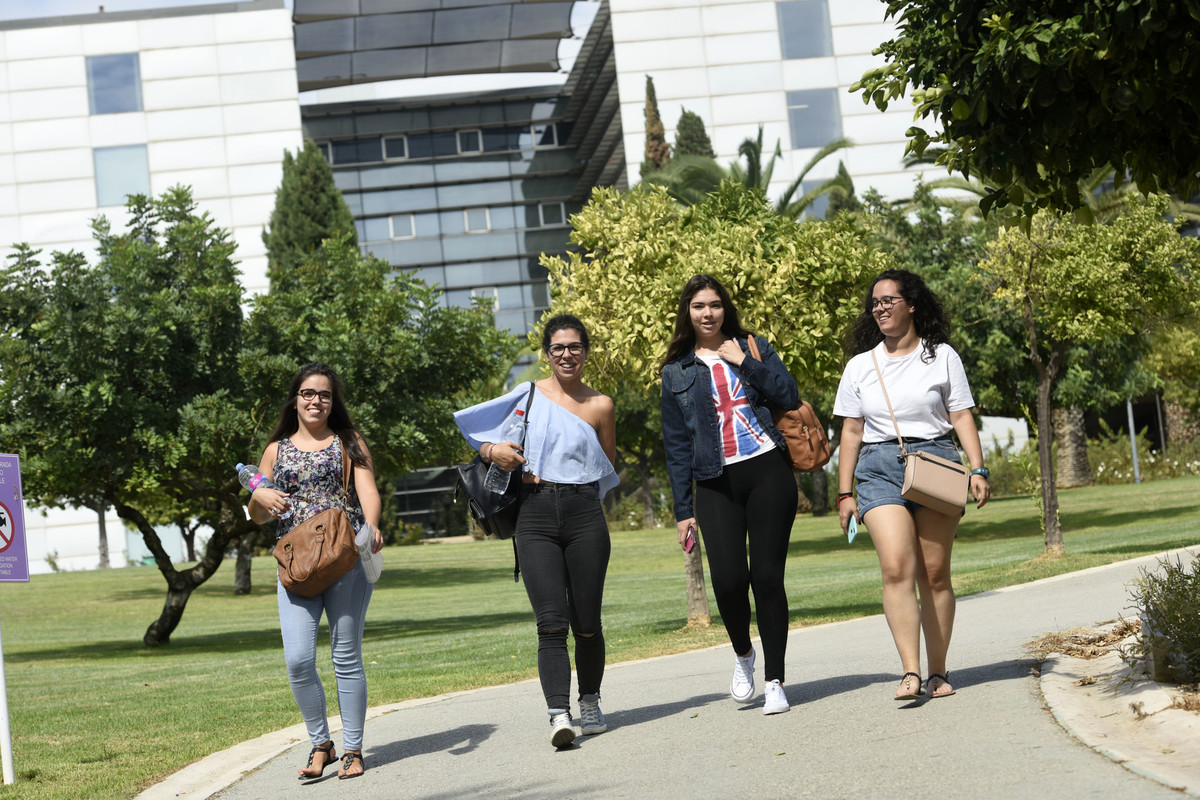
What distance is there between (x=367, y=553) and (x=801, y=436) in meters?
2.14

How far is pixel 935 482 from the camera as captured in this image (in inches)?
227

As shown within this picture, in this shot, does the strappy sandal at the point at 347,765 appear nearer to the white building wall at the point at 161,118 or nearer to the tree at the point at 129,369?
the tree at the point at 129,369

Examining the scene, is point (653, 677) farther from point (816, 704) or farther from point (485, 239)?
point (485, 239)

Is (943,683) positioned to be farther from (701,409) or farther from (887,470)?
(701,409)

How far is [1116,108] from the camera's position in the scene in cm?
485

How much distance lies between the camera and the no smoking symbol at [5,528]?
23.8 ft

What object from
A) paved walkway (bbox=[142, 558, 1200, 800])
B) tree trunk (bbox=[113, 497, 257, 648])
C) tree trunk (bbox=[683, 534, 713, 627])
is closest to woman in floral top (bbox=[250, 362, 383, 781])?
paved walkway (bbox=[142, 558, 1200, 800])

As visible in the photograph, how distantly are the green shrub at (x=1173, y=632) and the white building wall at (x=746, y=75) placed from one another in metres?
44.7

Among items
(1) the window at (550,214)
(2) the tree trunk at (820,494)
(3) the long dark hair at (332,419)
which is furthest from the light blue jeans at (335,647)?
(1) the window at (550,214)

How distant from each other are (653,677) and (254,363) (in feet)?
32.0

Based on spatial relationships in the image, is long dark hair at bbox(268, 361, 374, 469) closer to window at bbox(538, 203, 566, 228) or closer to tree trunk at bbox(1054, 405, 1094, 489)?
tree trunk at bbox(1054, 405, 1094, 489)

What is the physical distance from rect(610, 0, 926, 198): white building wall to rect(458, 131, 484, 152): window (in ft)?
38.1

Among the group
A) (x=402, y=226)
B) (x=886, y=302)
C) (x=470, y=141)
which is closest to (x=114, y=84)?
(x=402, y=226)

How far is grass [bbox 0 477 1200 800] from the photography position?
8.32 m
